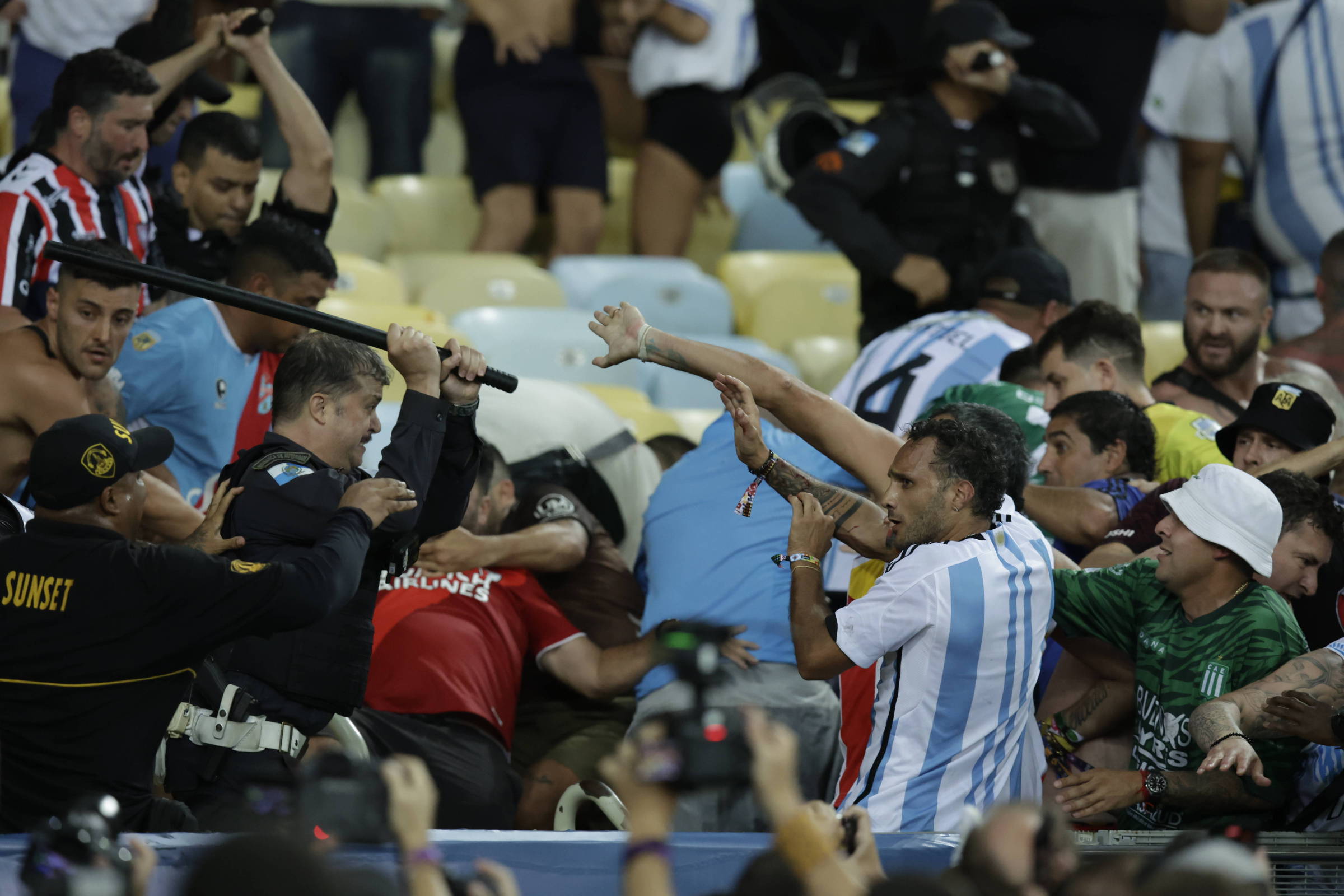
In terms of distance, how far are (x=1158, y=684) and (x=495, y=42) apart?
4.80 m

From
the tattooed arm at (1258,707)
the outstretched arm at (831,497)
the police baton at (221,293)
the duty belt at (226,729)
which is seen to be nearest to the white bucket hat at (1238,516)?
the tattooed arm at (1258,707)

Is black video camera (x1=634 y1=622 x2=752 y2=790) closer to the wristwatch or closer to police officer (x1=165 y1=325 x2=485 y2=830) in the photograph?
police officer (x1=165 y1=325 x2=485 y2=830)

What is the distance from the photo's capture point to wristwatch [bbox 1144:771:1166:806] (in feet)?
11.5

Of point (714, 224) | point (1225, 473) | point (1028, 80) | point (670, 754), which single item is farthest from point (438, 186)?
point (670, 754)

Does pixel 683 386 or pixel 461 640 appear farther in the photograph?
pixel 683 386

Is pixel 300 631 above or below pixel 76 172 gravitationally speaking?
below

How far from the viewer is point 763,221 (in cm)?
842

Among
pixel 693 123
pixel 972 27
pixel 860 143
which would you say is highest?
pixel 972 27

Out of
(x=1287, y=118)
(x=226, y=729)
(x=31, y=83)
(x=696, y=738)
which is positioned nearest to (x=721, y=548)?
(x=226, y=729)

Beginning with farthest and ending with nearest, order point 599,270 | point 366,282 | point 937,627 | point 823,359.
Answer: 1. point 599,270
2. point 823,359
3. point 366,282
4. point 937,627

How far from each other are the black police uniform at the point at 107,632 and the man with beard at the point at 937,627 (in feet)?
3.07

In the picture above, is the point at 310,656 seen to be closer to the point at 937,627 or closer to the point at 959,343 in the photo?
the point at 937,627

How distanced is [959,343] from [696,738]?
348 centimetres

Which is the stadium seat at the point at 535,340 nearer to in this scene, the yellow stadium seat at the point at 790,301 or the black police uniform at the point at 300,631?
the yellow stadium seat at the point at 790,301
